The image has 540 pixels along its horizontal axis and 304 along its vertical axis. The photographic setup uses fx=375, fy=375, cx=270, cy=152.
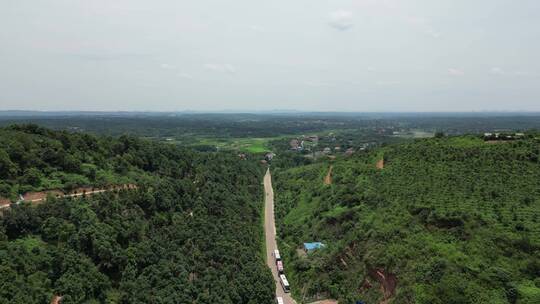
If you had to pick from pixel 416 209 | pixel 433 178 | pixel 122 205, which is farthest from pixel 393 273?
pixel 122 205

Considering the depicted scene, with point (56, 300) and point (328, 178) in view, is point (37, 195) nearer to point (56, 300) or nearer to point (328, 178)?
point (56, 300)

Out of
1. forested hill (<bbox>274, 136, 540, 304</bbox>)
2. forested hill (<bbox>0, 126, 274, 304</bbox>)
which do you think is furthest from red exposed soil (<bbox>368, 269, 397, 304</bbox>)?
forested hill (<bbox>0, 126, 274, 304</bbox>)

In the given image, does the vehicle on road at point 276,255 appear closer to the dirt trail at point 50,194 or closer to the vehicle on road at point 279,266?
the vehicle on road at point 279,266

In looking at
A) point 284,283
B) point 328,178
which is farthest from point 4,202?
point 328,178

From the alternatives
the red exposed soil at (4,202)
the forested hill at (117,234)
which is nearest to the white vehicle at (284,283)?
the forested hill at (117,234)

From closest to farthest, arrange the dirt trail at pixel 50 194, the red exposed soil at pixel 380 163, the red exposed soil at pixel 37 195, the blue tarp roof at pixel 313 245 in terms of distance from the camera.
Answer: the dirt trail at pixel 50 194 < the red exposed soil at pixel 37 195 < the blue tarp roof at pixel 313 245 < the red exposed soil at pixel 380 163

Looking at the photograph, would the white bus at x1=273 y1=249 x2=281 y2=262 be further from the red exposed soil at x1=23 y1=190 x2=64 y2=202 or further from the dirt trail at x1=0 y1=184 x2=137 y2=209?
the red exposed soil at x1=23 y1=190 x2=64 y2=202
